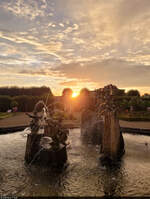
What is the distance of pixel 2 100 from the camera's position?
41.6m

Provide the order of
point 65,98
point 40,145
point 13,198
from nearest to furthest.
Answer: point 13,198, point 40,145, point 65,98

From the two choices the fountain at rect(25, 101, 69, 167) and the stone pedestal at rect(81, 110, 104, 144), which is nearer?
the fountain at rect(25, 101, 69, 167)

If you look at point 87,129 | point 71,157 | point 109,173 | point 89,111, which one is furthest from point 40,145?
point 89,111

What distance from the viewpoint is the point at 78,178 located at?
7285mm

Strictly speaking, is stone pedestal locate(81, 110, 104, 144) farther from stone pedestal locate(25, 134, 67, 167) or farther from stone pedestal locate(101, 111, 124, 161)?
stone pedestal locate(25, 134, 67, 167)

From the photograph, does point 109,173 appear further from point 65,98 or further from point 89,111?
point 65,98

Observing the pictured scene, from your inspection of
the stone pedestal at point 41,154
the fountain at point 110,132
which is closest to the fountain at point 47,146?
the stone pedestal at point 41,154

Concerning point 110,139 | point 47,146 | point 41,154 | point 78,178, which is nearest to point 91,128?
point 110,139

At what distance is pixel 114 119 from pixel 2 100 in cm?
3802

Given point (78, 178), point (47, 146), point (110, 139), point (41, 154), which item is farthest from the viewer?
point (110, 139)

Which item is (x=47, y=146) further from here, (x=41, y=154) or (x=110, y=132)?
(x=110, y=132)

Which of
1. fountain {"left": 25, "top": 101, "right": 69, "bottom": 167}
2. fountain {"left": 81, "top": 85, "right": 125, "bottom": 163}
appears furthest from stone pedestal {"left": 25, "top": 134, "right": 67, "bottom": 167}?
fountain {"left": 81, "top": 85, "right": 125, "bottom": 163}

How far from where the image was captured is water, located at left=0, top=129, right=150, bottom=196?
245 inches

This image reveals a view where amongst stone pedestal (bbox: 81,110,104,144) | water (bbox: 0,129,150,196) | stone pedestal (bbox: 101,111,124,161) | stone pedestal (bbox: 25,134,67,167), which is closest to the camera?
water (bbox: 0,129,150,196)
